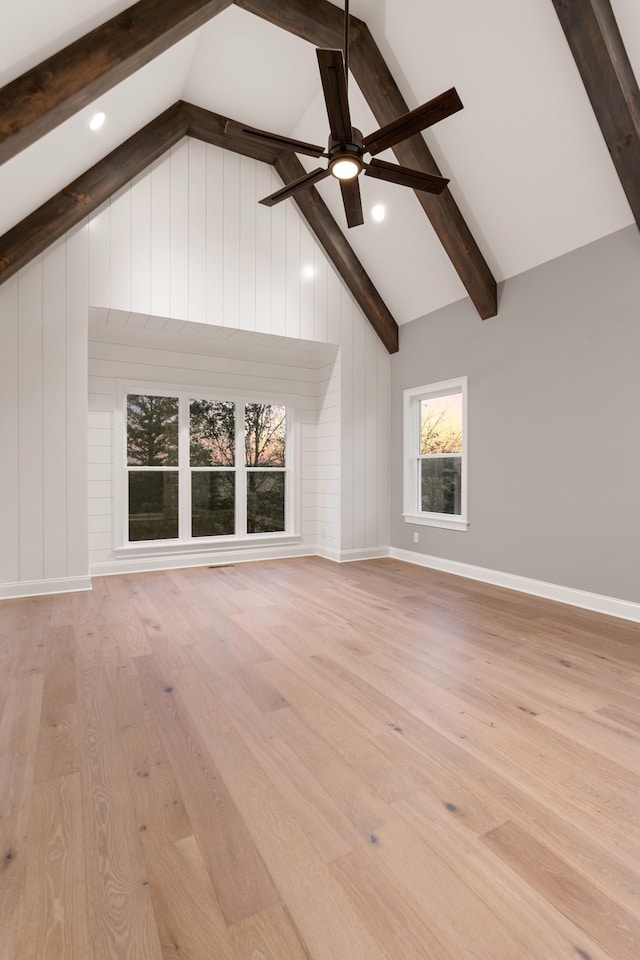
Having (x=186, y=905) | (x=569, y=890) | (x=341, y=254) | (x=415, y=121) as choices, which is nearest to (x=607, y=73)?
(x=415, y=121)

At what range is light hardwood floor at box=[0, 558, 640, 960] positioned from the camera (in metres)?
1.12

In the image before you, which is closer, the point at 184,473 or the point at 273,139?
the point at 273,139

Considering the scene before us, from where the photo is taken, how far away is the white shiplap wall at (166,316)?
4137 mm

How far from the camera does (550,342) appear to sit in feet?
13.4

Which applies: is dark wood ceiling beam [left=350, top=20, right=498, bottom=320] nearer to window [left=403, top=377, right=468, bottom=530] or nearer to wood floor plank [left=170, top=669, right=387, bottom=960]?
window [left=403, top=377, right=468, bottom=530]

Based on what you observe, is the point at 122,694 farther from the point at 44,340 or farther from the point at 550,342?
the point at 550,342

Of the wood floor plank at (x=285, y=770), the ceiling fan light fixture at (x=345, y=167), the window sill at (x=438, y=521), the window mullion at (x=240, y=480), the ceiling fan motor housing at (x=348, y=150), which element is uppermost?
the ceiling fan motor housing at (x=348, y=150)

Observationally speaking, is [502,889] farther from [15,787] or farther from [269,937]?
[15,787]

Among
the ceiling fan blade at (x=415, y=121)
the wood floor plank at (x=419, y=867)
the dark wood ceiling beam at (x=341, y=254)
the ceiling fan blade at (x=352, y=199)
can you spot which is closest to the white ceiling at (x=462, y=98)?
the dark wood ceiling beam at (x=341, y=254)

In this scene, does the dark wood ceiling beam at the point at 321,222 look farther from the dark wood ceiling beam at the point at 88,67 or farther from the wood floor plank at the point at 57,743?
the wood floor plank at the point at 57,743

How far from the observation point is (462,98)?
366cm

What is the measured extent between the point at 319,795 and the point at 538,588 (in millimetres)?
3208

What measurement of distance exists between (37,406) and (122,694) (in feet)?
9.65

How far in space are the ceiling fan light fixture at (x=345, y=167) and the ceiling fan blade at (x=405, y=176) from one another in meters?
0.13
